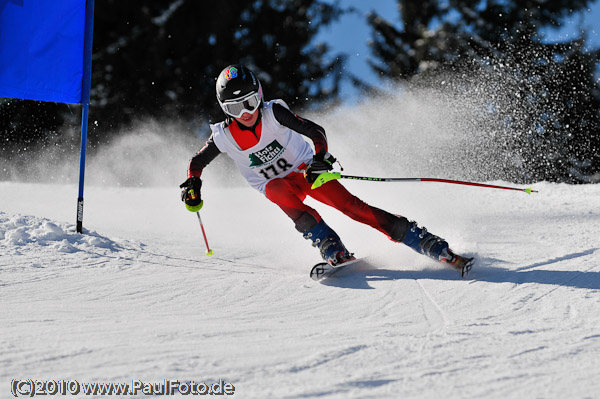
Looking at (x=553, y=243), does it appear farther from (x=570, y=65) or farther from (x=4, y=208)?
(x=570, y=65)

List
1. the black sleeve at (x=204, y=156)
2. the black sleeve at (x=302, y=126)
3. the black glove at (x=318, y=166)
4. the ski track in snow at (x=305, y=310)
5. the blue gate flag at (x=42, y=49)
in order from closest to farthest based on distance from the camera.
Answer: the ski track in snow at (x=305, y=310), the black glove at (x=318, y=166), the black sleeve at (x=302, y=126), the black sleeve at (x=204, y=156), the blue gate flag at (x=42, y=49)

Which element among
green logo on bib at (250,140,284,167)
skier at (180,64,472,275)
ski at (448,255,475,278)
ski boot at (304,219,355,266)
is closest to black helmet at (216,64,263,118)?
skier at (180,64,472,275)

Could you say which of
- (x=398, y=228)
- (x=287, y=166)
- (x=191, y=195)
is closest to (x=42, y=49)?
(x=191, y=195)

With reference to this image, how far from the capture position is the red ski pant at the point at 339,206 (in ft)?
→ 11.6

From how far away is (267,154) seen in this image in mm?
3691

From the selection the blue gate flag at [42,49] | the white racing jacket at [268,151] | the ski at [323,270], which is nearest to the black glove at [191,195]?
the white racing jacket at [268,151]

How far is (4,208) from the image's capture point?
593 cm

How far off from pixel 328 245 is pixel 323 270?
16 cm

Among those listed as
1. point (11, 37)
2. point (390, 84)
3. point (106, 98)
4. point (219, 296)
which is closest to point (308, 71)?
point (390, 84)

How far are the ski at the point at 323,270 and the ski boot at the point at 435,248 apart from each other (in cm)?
41

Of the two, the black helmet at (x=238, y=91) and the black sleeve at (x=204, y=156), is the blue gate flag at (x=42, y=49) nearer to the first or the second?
the black sleeve at (x=204, y=156)

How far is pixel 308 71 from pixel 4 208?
9.93 metres

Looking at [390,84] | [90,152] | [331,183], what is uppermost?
[390,84]

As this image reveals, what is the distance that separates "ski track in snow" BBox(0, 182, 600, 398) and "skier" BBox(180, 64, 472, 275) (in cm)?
21
